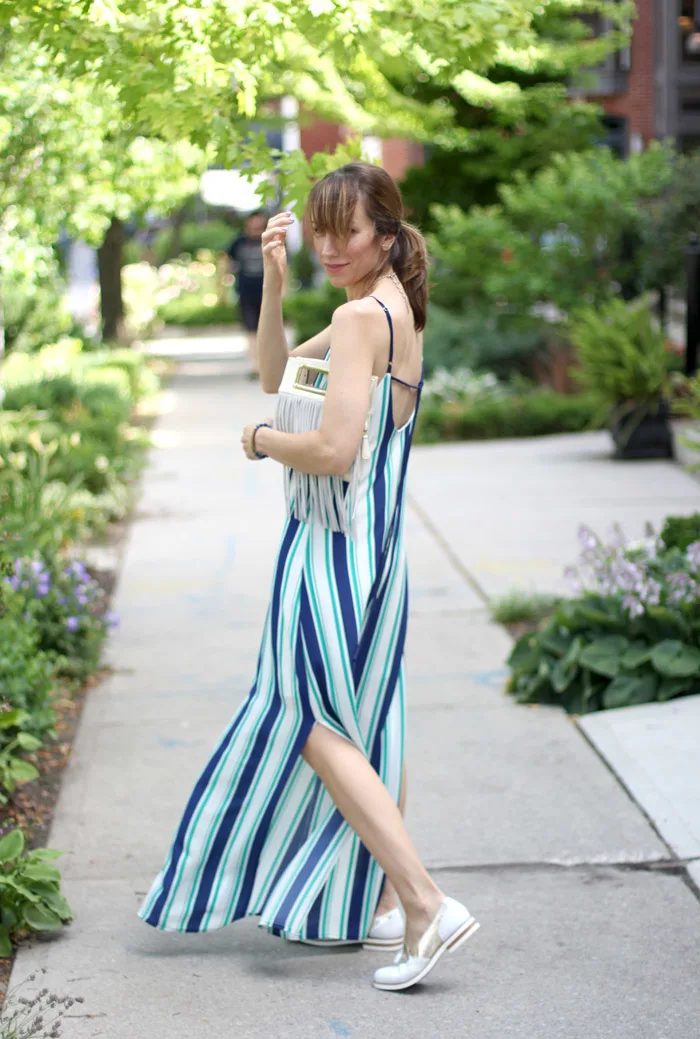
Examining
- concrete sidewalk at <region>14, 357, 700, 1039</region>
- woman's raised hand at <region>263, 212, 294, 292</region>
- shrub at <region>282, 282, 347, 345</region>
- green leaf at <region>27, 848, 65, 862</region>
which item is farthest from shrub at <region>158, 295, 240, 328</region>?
green leaf at <region>27, 848, 65, 862</region>

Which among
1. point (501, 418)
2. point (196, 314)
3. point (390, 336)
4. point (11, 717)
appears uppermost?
point (390, 336)

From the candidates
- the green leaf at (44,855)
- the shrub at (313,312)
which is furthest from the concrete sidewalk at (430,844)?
the shrub at (313,312)

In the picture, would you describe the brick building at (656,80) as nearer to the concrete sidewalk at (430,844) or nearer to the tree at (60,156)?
the tree at (60,156)

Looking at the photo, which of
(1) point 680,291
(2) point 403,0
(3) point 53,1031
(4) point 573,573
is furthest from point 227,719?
(1) point 680,291

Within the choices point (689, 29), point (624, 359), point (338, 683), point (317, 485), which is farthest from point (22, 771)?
point (689, 29)

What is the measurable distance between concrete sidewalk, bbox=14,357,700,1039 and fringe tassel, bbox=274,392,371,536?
1.10 metres

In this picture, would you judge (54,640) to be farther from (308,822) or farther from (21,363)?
(21,363)

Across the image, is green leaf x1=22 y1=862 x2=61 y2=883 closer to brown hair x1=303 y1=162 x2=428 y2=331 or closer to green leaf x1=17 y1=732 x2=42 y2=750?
green leaf x1=17 y1=732 x2=42 y2=750

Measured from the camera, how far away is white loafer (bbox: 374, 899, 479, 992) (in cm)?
302

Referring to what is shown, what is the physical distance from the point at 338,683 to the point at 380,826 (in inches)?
13.4

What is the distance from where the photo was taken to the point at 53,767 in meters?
4.65

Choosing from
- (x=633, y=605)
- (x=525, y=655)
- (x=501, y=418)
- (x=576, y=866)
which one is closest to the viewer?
Answer: (x=576, y=866)

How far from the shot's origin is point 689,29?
2003 centimetres

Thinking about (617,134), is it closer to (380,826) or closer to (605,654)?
(605,654)
